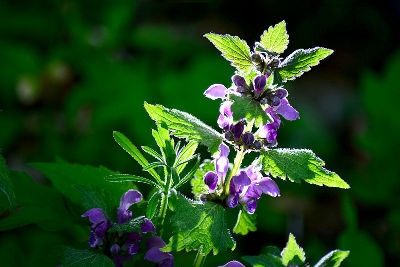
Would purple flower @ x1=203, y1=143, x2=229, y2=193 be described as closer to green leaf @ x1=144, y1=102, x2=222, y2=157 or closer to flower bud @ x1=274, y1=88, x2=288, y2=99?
green leaf @ x1=144, y1=102, x2=222, y2=157

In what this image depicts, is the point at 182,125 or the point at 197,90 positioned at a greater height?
the point at 182,125

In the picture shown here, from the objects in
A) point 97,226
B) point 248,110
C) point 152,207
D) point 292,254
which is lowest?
point 292,254

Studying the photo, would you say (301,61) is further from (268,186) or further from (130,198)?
(130,198)

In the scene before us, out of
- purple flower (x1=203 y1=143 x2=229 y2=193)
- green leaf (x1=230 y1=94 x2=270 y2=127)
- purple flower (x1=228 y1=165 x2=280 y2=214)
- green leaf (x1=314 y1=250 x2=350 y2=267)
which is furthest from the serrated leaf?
green leaf (x1=230 y1=94 x2=270 y2=127)

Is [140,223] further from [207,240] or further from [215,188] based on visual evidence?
[215,188]

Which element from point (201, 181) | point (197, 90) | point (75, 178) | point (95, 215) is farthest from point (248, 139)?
point (197, 90)

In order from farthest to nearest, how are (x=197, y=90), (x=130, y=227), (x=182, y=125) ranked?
(x=197, y=90), (x=182, y=125), (x=130, y=227)

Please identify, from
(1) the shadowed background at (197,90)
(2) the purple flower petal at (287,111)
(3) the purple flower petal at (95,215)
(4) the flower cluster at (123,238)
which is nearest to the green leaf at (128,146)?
(4) the flower cluster at (123,238)
